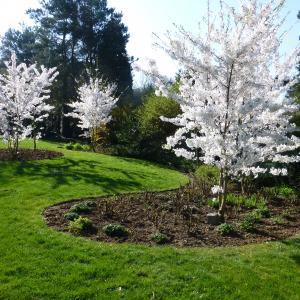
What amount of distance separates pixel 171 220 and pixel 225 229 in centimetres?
133

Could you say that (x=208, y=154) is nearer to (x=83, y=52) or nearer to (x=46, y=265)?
(x=46, y=265)

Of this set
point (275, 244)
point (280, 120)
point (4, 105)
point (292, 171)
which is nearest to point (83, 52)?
point (4, 105)

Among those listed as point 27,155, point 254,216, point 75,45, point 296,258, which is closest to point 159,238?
point 296,258

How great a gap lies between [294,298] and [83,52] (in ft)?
122

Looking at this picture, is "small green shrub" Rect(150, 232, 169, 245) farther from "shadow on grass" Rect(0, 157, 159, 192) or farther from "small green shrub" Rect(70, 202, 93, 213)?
"shadow on grass" Rect(0, 157, 159, 192)

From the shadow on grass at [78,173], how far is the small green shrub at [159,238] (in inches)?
179

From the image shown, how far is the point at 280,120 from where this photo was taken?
35.0ft

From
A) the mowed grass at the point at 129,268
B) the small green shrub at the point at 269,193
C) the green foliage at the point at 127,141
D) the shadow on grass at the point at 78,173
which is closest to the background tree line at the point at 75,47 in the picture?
the green foliage at the point at 127,141

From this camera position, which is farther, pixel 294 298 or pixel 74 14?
pixel 74 14

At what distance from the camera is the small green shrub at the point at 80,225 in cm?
824

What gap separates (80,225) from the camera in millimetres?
8281

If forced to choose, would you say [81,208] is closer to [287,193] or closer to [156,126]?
[287,193]

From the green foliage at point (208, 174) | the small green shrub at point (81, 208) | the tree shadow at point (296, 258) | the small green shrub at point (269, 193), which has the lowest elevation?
the tree shadow at point (296, 258)

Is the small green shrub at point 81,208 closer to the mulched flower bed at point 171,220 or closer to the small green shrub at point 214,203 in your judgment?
the mulched flower bed at point 171,220
